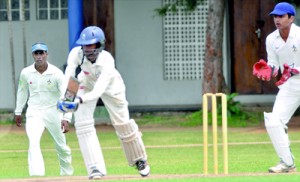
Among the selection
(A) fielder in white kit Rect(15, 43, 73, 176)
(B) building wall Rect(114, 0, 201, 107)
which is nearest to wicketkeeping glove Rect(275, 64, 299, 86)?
(A) fielder in white kit Rect(15, 43, 73, 176)

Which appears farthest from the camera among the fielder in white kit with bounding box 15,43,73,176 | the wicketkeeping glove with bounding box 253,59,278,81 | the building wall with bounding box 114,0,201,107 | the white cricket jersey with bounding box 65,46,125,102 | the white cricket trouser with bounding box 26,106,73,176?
the building wall with bounding box 114,0,201,107

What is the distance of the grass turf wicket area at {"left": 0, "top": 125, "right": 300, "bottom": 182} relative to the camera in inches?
675

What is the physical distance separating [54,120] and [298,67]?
430 centimetres

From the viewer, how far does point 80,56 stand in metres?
13.8

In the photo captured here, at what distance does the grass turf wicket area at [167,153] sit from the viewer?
56.2 ft

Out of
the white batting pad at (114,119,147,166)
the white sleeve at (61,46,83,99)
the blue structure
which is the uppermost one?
the white sleeve at (61,46,83,99)

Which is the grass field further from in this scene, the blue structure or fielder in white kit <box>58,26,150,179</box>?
the blue structure

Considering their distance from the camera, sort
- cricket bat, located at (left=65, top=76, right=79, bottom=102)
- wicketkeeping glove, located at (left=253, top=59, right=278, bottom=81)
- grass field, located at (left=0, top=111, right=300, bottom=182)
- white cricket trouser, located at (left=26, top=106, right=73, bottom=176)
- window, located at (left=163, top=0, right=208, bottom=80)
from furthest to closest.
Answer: window, located at (left=163, top=0, right=208, bottom=80), white cricket trouser, located at (left=26, top=106, right=73, bottom=176), grass field, located at (left=0, top=111, right=300, bottom=182), wicketkeeping glove, located at (left=253, top=59, right=278, bottom=81), cricket bat, located at (left=65, top=76, right=79, bottom=102)

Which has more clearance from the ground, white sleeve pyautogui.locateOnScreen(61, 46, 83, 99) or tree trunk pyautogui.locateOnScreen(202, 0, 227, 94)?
white sleeve pyautogui.locateOnScreen(61, 46, 83, 99)

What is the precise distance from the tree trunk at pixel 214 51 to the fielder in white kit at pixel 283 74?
37.6 ft

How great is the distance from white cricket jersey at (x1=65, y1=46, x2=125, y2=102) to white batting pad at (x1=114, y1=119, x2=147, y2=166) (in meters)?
0.45

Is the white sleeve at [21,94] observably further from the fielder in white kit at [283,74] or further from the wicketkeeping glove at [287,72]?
the wicketkeeping glove at [287,72]

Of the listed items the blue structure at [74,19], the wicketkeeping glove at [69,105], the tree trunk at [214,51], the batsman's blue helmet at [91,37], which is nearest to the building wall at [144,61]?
the tree trunk at [214,51]

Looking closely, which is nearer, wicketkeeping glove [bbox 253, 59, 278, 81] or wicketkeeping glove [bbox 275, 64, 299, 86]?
wicketkeeping glove [bbox 253, 59, 278, 81]
